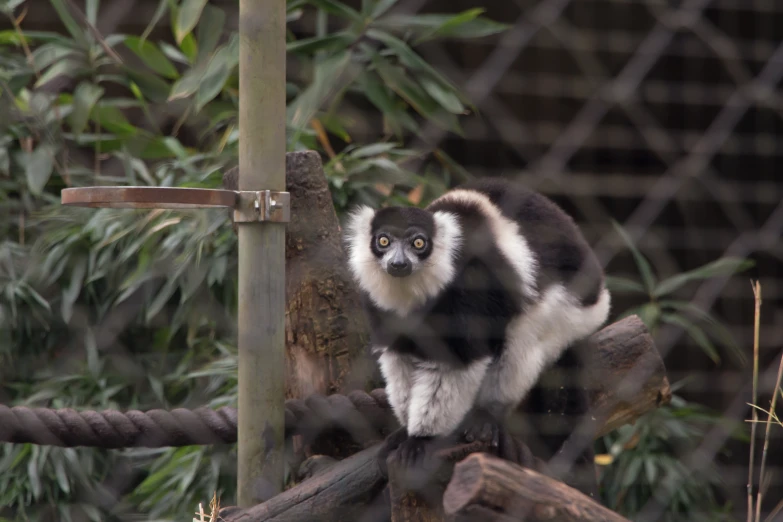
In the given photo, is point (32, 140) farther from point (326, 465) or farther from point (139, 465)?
point (326, 465)

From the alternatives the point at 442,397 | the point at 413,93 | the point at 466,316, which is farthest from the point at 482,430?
the point at 413,93

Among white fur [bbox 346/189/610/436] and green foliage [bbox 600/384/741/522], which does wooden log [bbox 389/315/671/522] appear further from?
green foliage [bbox 600/384/741/522]

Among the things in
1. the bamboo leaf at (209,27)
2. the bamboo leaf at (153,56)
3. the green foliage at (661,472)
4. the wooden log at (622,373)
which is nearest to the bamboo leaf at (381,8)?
the bamboo leaf at (209,27)

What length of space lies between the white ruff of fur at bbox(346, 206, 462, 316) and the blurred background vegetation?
0.50 metres

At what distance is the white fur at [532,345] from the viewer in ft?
5.56

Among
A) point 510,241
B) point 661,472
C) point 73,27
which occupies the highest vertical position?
point 73,27

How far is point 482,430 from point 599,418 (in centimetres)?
33

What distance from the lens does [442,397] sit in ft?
5.18

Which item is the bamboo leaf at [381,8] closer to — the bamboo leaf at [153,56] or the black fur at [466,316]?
the bamboo leaf at [153,56]

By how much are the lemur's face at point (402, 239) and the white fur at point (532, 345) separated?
22cm

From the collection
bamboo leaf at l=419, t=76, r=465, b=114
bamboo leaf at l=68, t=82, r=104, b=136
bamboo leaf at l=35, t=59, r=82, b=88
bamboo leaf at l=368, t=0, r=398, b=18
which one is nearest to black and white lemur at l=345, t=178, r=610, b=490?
bamboo leaf at l=419, t=76, r=465, b=114

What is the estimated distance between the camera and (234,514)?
1.48m

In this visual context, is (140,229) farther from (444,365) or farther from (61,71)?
(444,365)

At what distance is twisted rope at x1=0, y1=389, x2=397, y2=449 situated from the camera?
1.52 m
